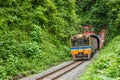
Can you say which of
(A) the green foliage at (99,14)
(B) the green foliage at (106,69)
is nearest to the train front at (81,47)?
(A) the green foliage at (99,14)

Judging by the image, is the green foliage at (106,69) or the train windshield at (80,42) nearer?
the green foliage at (106,69)

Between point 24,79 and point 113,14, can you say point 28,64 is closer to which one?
point 24,79

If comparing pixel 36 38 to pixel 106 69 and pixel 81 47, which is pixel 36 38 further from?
pixel 106 69

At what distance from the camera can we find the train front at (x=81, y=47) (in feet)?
79.2

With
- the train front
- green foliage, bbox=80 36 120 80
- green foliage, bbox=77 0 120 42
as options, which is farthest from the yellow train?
green foliage, bbox=80 36 120 80

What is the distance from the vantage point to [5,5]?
1872 centimetres

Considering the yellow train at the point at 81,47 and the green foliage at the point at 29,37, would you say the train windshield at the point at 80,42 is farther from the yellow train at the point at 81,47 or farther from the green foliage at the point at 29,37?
the green foliage at the point at 29,37

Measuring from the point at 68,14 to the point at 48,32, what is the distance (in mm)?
7668

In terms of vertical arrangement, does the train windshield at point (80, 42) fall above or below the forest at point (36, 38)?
below

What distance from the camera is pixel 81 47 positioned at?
24391mm

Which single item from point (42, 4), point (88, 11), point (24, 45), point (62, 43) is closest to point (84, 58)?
point (62, 43)

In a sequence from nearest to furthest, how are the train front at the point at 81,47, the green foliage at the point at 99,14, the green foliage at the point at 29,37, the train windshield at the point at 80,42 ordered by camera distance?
the green foliage at the point at 29,37, the train front at the point at 81,47, the train windshield at the point at 80,42, the green foliage at the point at 99,14

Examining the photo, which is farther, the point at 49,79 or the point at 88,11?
the point at 88,11

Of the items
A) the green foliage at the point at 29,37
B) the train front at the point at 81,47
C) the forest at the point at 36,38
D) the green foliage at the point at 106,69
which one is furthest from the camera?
the train front at the point at 81,47
